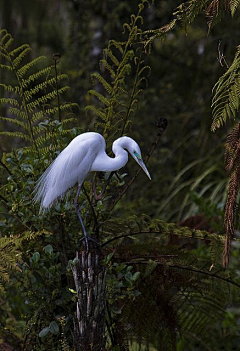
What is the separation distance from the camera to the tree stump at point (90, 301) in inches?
67.5

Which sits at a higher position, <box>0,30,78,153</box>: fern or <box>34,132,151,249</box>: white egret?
<box>0,30,78,153</box>: fern

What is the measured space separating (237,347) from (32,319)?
1380 mm

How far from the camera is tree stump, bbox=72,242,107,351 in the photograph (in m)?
1.71

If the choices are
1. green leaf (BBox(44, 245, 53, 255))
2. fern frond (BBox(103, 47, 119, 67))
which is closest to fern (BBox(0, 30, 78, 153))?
fern frond (BBox(103, 47, 119, 67))

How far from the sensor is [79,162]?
6.31ft

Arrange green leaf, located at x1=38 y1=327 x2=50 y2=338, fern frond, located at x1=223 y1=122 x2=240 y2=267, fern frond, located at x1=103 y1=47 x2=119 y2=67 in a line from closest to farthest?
fern frond, located at x1=223 y1=122 x2=240 y2=267
green leaf, located at x1=38 y1=327 x2=50 y2=338
fern frond, located at x1=103 y1=47 x2=119 y2=67

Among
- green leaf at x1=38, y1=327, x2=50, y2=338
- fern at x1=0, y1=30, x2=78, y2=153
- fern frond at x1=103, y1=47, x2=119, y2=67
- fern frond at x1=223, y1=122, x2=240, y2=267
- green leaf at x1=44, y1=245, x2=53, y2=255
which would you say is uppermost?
fern frond at x1=103, y1=47, x2=119, y2=67

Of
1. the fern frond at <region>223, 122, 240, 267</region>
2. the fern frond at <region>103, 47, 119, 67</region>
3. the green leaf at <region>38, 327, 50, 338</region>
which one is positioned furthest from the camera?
the fern frond at <region>103, 47, 119, 67</region>

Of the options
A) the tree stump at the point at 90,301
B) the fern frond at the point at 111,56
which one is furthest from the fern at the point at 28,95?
the tree stump at the point at 90,301


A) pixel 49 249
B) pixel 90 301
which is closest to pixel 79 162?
pixel 49 249

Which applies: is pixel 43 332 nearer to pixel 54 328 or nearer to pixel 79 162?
pixel 54 328

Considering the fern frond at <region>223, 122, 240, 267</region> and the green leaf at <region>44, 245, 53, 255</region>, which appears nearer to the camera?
the fern frond at <region>223, 122, 240, 267</region>

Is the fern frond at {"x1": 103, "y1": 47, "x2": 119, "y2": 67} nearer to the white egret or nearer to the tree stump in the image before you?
the white egret

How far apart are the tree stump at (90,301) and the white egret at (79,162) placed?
0.64 ft
